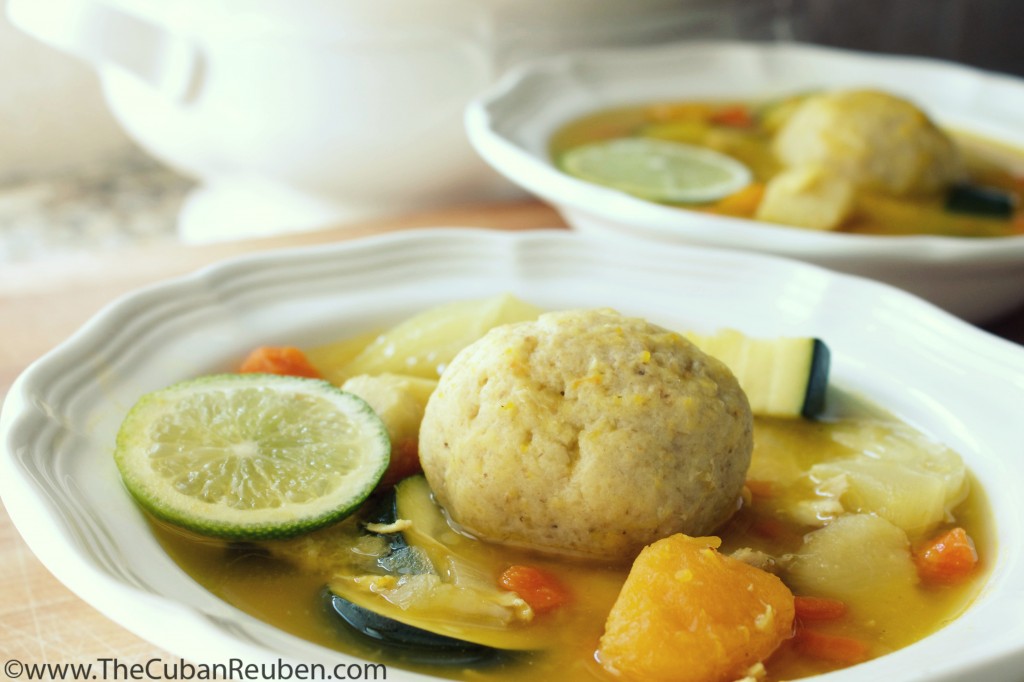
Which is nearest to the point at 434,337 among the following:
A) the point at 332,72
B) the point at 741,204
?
the point at 741,204

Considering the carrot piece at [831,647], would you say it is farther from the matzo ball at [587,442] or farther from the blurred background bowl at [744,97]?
the blurred background bowl at [744,97]

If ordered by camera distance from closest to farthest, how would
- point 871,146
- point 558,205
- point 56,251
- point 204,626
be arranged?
1. point 204,626
2. point 558,205
3. point 871,146
4. point 56,251

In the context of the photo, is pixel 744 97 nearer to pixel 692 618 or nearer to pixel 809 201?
pixel 809 201

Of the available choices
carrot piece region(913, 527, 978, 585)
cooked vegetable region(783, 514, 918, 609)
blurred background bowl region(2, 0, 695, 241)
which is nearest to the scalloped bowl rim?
carrot piece region(913, 527, 978, 585)

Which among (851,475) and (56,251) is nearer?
(851,475)

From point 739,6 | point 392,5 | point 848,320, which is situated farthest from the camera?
point 739,6

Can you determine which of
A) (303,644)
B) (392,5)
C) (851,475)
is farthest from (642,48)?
(303,644)

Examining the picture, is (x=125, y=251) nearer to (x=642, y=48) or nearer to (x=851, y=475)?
→ (x=642, y=48)
